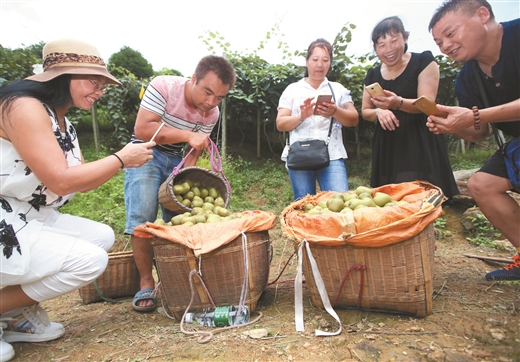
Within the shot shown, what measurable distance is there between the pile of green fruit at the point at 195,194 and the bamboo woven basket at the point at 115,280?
734 millimetres

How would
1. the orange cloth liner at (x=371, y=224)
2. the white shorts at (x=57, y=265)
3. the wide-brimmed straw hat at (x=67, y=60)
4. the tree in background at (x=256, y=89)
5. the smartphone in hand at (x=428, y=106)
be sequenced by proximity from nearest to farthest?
the orange cloth liner at (x=371, y=224)
the white shorts at (x=57, y=265)
the wide-brimmed straw hat at (x=67, y=60)
the smartphone in hand at (x=428, y=106)
the tree in background at (x=256, y=89)

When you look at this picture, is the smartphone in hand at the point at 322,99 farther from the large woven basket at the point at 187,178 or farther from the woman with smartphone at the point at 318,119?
the large woven basket at the point at 187,178

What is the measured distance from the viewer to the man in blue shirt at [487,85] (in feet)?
7.25

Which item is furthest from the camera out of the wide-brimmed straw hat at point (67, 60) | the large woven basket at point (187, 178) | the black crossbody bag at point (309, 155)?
the black crossbody bag at point (309, 155)

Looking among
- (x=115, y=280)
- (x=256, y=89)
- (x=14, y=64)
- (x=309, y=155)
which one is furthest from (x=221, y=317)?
(x=14, y=64)

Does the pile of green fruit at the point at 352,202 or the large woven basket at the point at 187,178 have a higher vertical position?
the large woven basket at the point at 187,178

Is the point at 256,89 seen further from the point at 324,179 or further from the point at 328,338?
the point at 328,338

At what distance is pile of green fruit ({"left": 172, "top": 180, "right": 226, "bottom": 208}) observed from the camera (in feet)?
8.81

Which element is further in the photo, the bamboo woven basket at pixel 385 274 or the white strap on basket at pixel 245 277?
the white strap on basket at pixel 245 277

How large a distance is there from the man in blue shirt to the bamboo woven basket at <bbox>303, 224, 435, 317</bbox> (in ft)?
2.37

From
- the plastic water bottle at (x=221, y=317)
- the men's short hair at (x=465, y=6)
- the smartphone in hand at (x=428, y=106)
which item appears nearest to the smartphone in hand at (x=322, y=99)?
the smartphone in hand at (x=428, y=106)

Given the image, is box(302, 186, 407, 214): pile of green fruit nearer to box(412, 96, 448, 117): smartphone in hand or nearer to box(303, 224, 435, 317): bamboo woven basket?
box(303, 224, 435, 317): bamboo woven basket

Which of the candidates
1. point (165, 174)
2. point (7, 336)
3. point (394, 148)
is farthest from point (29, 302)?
point (394, 148)

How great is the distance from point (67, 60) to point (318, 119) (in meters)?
1.84
